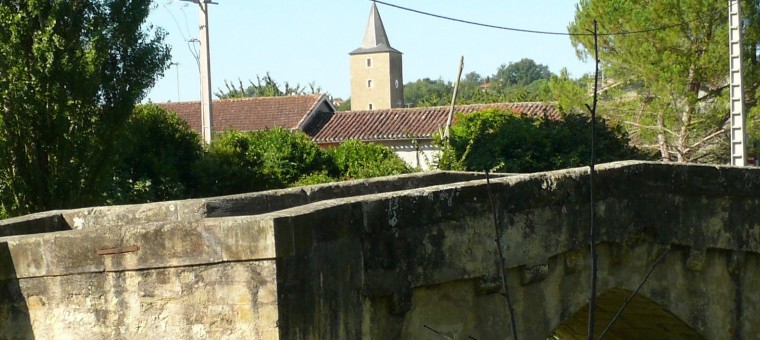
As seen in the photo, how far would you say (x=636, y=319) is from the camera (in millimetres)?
8469

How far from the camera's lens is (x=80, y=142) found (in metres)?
14.3

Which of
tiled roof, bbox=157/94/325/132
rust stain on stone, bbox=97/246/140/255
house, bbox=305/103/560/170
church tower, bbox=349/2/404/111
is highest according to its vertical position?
church tower, bbox=349/2/404/111

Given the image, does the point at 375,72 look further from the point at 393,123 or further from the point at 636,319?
the point at 636,319

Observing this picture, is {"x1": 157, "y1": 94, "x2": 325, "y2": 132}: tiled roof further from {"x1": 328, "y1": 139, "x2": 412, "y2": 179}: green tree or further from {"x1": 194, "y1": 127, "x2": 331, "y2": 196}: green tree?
{"x1": 194, "y1": 127, "x2": 331, "y2": 196}: green tree

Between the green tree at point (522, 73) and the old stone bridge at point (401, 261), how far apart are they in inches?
4874

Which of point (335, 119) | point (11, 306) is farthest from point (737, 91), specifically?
point (335, 119)

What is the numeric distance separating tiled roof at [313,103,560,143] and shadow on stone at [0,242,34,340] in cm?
3197

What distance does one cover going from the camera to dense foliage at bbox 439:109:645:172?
2055cm

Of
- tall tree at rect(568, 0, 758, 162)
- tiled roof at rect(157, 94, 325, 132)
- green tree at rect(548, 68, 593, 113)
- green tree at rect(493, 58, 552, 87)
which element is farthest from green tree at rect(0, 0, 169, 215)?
green tree at rect(493, 58, 552, 87)

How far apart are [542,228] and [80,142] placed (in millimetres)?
8697

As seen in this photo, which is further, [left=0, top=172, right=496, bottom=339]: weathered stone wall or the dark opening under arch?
the dark opening under arch

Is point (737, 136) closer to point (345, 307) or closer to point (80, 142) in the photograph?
point (80, 142)

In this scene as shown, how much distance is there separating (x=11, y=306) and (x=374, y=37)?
223ft

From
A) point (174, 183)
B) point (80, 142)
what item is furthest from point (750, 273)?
point (174, 183)
